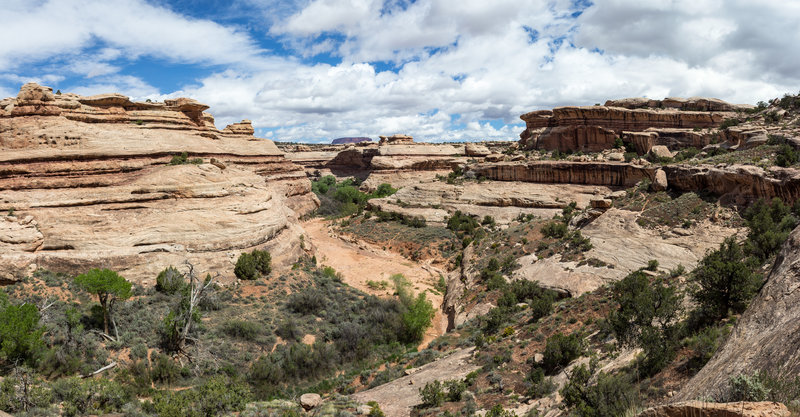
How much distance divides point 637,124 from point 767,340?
4645 cm

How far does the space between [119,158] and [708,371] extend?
27619 millimetres

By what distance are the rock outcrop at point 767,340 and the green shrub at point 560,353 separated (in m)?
6.04

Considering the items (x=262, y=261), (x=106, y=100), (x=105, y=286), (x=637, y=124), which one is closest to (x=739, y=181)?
(x=262, y=261)

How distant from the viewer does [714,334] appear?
9.30 m

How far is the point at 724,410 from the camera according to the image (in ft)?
13.3

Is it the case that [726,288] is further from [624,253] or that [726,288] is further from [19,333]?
[19,333]

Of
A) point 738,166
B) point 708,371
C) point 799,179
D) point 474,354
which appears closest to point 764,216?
point 799,179

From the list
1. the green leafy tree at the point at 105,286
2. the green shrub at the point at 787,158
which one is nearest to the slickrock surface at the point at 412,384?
the green leafy tree at the point at 105,286

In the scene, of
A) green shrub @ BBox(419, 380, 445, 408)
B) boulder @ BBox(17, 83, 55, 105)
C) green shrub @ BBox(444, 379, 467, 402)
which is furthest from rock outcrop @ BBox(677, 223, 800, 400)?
boulder @ BBox(17, 83, 55, 105)

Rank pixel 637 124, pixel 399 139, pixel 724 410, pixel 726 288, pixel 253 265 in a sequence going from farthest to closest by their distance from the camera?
1. pixel 399 139
2. pixel 637 124
3. pixel 253 265
4. pixel 726 288
5. pixel 724 410

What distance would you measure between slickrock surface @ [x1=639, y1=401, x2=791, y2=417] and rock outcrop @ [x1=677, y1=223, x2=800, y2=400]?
1.12 meters

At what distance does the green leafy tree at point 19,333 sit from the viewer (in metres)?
13.3

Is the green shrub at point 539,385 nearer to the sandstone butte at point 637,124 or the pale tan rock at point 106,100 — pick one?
the pale tan rock at point 106,100

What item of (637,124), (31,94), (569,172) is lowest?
(569,172)
